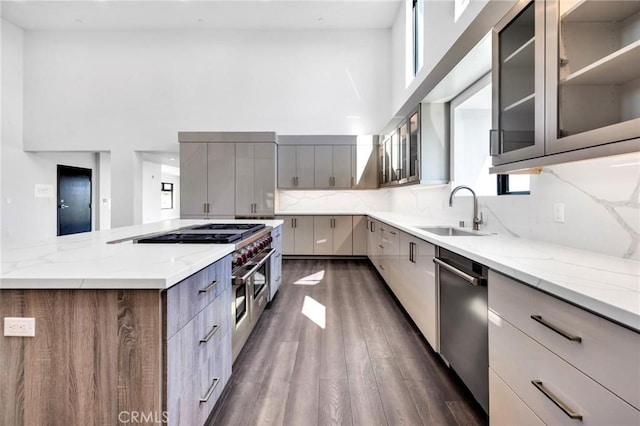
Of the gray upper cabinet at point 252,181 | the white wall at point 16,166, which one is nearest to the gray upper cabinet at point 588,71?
the gray upper cabinet at point 252,181

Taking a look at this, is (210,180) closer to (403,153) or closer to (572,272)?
(403,153)

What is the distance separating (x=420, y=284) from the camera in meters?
2.33

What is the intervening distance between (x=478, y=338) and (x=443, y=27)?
2.70m

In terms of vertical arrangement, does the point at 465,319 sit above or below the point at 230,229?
below

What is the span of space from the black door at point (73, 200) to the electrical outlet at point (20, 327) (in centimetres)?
772

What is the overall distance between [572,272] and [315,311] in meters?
2.30

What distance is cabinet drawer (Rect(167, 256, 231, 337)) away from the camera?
107 cm

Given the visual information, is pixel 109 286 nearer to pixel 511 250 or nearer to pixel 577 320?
pixel 577 320

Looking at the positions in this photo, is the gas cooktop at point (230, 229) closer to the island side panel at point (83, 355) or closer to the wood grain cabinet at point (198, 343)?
the wood grain cabinet at point (198, 343)

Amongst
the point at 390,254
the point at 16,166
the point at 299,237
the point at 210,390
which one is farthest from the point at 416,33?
the point at 16,166

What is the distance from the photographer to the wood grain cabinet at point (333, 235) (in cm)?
549

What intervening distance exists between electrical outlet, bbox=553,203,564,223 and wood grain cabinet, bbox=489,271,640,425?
2.39 feet

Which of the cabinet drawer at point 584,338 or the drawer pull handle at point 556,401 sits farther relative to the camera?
the drawer pull handle at point 556,401

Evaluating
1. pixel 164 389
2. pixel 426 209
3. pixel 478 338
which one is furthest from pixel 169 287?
pixel 426 209
